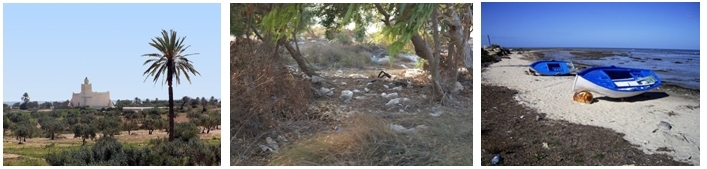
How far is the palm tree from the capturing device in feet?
21.1

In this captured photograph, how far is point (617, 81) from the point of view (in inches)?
254

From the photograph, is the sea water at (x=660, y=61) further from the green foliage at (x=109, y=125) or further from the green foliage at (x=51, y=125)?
the green foliage at (x=51, y=125)

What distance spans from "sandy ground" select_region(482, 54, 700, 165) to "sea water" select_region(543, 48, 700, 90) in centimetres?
17

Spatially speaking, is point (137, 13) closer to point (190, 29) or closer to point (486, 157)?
point (190, 29)

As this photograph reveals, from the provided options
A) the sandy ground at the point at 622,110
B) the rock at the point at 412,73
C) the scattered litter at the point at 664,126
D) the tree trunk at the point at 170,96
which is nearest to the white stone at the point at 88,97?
the tree trunk at the point at 170,96

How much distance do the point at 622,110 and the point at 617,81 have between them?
296 millimetres

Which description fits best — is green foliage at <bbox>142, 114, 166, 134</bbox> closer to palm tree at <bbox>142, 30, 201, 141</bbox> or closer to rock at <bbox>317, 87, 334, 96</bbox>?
palm tree at <bbox>142, 30, 201, 141</bbox>

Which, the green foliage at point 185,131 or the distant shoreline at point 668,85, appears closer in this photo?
the distant shoreline at point 668,85

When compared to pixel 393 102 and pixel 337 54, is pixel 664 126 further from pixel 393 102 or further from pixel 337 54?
pixel 337 54

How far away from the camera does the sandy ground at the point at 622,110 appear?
6223 millimetres

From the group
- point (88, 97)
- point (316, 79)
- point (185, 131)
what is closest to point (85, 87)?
point (88, 97)

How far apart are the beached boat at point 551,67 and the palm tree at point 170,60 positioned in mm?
3386

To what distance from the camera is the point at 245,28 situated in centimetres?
673

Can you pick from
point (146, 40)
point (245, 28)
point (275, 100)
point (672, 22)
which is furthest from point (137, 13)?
point (672, 22)
